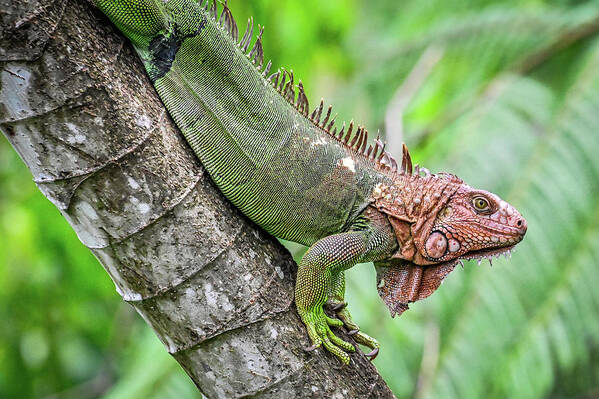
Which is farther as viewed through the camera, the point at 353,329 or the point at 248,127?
the point at 353,329

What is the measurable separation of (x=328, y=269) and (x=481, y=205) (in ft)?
3.01

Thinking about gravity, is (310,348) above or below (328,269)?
below

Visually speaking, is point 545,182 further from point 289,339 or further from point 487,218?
point 289,339

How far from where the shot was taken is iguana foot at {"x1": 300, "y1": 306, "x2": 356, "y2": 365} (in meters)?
2.56

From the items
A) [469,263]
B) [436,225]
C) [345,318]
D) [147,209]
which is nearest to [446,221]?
[436,225]

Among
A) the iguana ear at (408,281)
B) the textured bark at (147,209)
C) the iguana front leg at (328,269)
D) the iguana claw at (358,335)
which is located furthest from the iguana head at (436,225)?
the textured bark at (147,209)

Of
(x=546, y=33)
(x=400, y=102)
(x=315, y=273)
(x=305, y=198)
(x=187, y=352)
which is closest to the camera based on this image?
(x=187, y=352)

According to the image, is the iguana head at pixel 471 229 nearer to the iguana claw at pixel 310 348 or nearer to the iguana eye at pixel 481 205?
the iguana eye at pixel 481 205

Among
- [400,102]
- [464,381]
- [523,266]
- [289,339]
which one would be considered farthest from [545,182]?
[289,339]

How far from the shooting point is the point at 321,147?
3.04 meters

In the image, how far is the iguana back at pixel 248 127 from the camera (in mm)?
2545

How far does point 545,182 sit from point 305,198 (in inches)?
109

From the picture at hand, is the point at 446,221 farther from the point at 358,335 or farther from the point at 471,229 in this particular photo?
the point at 358,335

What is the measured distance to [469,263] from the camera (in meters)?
5.20
